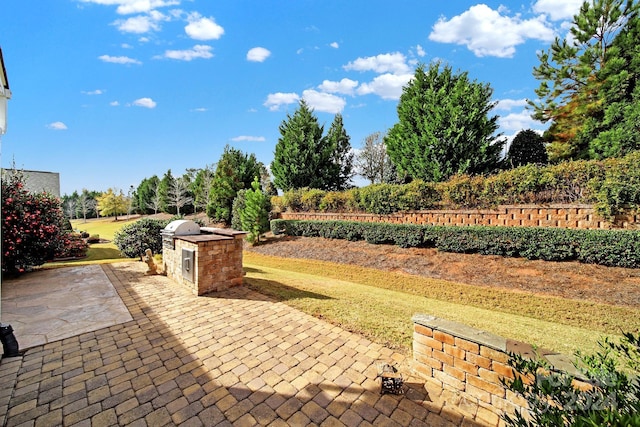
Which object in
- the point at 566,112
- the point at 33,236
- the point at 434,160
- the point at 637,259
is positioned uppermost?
the point at 566,112

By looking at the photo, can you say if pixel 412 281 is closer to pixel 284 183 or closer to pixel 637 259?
pixel 637 259

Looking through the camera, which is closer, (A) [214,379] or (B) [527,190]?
(A) [214,379]

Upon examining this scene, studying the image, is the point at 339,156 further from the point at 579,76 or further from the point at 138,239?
the point at 138,239

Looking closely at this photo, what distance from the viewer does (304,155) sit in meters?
19.4

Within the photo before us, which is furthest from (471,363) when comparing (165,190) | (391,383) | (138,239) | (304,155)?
(165,190)

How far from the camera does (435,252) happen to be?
9.59 metres

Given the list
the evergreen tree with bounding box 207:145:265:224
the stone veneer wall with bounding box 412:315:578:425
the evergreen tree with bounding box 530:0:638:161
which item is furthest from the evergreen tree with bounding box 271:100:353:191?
the stone veneer wall with bounding box 412:315:578:425

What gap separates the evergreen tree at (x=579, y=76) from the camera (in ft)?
34.5

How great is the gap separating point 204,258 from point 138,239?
595 centimetres

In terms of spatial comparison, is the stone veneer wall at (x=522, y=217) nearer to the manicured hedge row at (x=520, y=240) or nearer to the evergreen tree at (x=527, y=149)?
the manicured hedge row at (x=520, y=240)

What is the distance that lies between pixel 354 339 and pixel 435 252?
23.0 feet

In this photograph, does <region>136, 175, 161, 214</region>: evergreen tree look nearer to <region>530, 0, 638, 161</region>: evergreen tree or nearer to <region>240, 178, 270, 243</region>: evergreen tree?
<region>240, 178, 270, 243</region>: evergreen tree

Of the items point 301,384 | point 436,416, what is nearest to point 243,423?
point 301,384

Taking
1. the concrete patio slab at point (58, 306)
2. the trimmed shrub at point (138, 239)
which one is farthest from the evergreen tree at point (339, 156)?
the concrete patio slab at point (58, 306)
